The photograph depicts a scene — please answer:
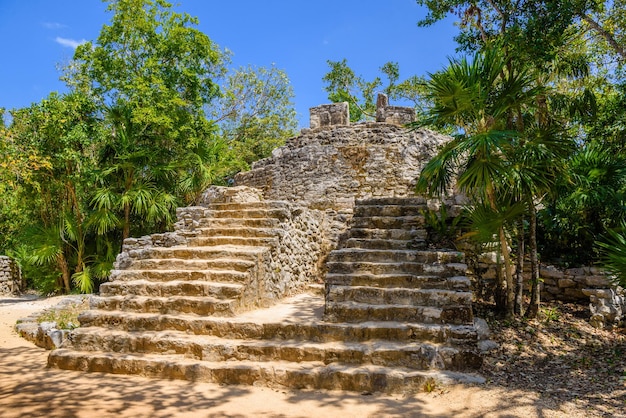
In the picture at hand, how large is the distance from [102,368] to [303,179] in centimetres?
627

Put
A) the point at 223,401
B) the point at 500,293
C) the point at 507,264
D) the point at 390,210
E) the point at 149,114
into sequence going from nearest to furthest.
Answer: the point at 223,401, the point at 507,264, the point at 500,293, the point at 390,210, the point at 149,114

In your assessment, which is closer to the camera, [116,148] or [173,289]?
[173,289]

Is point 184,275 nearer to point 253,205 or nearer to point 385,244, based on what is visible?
point 253,205

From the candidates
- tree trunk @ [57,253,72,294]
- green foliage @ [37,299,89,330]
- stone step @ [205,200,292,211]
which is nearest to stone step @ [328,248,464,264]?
stone step @ [205,200,292,211]

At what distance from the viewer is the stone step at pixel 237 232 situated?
6.47m

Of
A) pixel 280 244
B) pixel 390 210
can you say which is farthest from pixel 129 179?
pixel 390 210

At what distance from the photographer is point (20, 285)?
13203mm

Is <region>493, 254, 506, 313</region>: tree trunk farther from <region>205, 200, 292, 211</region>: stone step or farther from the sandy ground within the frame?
<region>205, 200, 292, 211</region>: stone step

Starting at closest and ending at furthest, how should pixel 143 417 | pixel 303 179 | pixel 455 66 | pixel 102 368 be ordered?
pixel 143 417 → pixel 102 368 → pixel 455 66 → pixel 303 179

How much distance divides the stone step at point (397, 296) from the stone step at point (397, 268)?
38 cm

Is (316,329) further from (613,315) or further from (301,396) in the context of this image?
(613,315)

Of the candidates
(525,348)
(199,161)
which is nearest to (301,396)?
(525,348)

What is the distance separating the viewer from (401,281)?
502 cm

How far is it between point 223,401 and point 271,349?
2.52 ft
